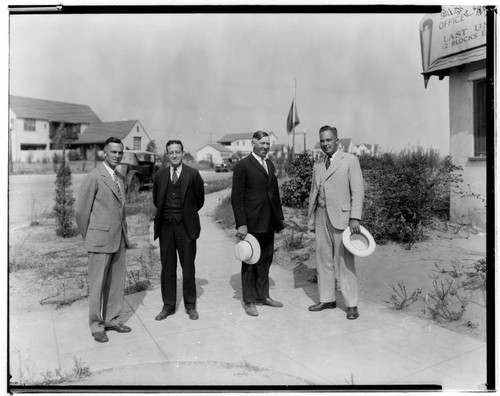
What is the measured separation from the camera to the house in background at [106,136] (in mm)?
29812

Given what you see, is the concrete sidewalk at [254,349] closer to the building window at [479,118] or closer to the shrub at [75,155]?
the building window at [479,118]

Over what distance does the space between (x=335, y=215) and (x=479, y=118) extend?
4.49 meters

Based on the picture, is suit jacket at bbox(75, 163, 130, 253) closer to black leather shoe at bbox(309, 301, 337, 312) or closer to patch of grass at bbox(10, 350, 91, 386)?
patch of grass at bbox(10, 350, 91, 386)

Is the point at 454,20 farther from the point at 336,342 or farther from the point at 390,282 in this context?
the point at 336,342

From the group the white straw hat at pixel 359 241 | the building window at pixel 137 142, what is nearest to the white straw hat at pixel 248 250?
the white straw hat at pixel 359 241

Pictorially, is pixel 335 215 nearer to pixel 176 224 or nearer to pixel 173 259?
pixel 176 224

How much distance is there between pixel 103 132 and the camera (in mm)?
32094

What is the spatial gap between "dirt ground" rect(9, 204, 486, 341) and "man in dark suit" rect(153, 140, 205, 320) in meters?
1.40

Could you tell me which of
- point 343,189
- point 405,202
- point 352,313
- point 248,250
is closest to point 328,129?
point 343,189

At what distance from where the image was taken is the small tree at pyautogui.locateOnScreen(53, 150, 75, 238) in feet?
29.9

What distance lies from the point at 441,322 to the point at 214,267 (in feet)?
11.9

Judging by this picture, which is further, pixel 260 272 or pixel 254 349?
pixel 260 272

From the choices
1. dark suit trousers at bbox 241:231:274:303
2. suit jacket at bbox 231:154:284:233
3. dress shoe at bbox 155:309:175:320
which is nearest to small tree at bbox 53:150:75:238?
dress shoe at bbox 155:309:175:320
